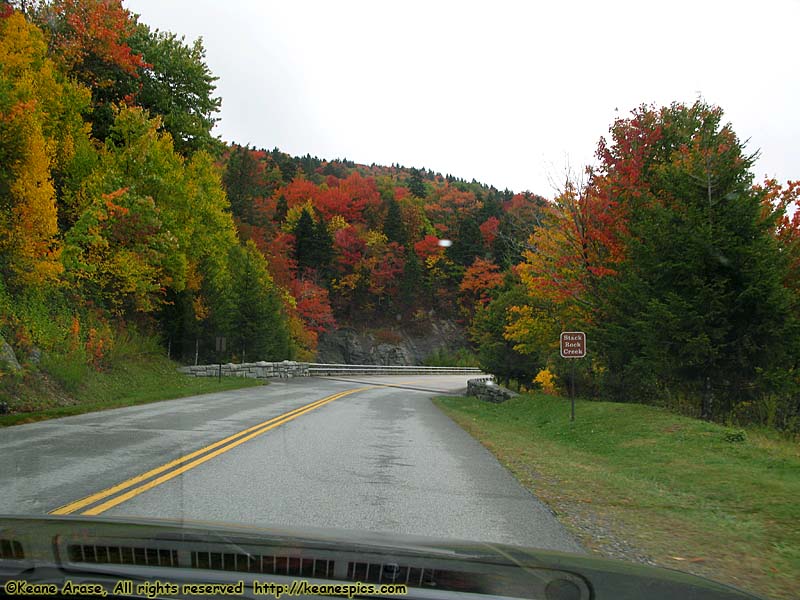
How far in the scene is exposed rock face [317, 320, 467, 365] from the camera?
7381 centimetres

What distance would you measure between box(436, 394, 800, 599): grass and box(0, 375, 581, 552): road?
0.66 m

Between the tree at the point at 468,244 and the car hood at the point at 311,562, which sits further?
the tree at the point at 468,244

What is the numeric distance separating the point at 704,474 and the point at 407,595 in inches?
336

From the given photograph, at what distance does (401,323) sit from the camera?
80.1 m

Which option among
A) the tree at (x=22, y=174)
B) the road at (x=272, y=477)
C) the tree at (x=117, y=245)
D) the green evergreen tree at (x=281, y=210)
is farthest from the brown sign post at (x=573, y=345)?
the green evergreen tree at (x=281, y=210)

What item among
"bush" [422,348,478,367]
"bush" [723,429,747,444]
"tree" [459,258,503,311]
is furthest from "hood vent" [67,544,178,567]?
"bush" [422,348,478,367]

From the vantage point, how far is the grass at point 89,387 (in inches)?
607

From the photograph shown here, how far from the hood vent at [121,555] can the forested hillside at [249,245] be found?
47.7 feet

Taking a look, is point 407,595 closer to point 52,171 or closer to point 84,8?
point 52,171

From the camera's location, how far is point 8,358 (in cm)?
1688

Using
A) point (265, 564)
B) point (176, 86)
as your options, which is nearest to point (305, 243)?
point (176, 86)

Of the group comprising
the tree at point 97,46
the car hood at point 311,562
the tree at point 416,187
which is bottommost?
the car hood at point 311,562

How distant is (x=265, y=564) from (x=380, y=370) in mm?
57373

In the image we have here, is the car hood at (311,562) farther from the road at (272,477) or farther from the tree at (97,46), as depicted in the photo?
the tree at (97,46)
